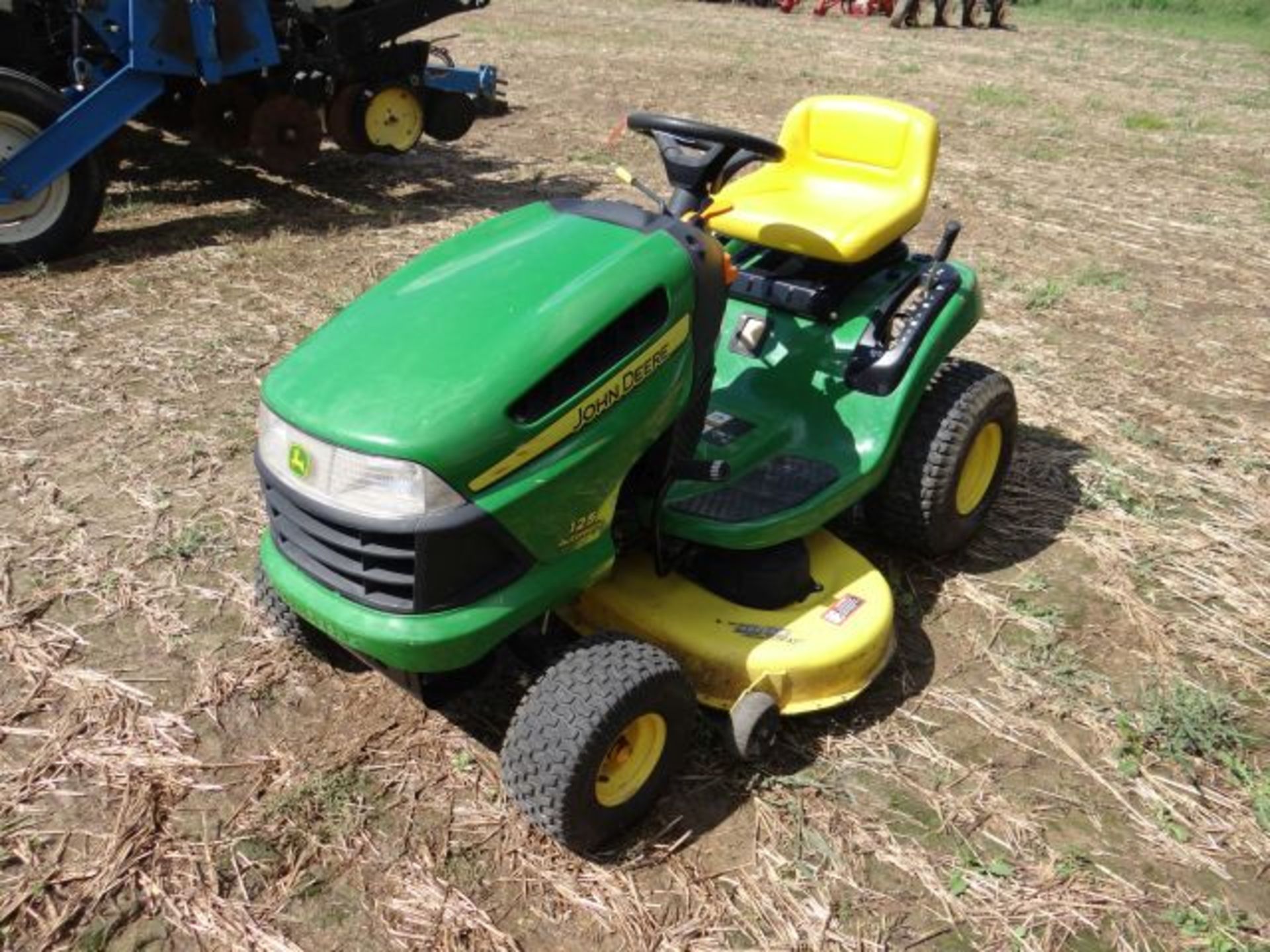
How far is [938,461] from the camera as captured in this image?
290 cm

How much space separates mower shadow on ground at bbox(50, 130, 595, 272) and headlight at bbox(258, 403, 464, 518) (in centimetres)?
373

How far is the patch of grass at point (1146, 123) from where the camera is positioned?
1024cm

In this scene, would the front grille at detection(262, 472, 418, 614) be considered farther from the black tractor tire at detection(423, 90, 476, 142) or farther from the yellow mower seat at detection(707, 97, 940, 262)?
the black tractor tire at detection(423, 90, 476, 142)

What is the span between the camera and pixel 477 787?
2.30m

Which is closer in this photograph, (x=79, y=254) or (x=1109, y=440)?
(x=1109, y=440)

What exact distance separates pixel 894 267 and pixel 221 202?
436cm

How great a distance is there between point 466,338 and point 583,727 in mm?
763

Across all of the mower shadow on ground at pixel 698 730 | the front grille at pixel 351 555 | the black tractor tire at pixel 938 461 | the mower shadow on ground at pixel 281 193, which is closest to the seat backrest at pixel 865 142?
the black tractor tire at pixel 938 461

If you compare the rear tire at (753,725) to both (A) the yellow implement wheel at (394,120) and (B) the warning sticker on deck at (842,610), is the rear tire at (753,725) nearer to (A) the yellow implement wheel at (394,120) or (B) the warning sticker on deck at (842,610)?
(B) the warning sticker on deck at (842,610)

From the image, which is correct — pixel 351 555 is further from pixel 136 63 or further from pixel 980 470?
pixel 136 63

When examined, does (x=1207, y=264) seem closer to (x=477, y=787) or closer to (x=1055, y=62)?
(x=477, y=787)

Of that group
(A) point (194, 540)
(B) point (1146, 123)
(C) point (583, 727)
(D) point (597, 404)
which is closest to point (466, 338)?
(D) point (597, 404)

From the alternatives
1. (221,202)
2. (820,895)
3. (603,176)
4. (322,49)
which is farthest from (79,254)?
(820,895)

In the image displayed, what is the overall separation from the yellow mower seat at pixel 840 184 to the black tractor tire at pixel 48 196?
11.1 feet
